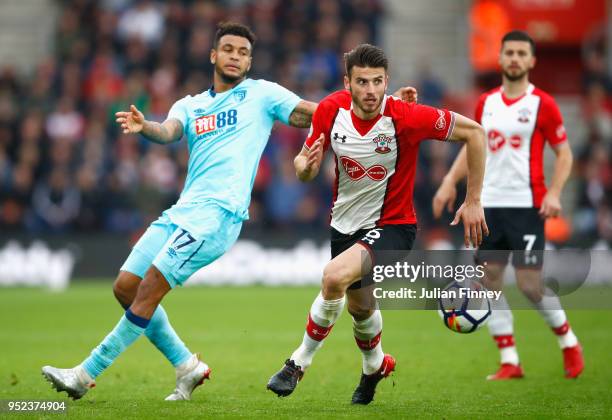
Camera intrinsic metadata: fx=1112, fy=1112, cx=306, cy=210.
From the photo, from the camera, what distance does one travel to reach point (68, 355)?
11492 mm

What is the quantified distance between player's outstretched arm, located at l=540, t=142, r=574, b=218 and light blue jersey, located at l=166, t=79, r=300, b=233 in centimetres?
270

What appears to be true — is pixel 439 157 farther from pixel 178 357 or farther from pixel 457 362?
pixel 178 357

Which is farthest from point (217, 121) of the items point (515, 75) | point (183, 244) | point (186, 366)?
point (515, 75)

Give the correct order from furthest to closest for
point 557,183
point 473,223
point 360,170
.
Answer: point 557,183 → point 360,170 → point 473,223

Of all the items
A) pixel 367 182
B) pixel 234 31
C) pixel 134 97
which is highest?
pixel 234 31

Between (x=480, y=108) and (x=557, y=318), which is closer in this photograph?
(x=557, y=318)

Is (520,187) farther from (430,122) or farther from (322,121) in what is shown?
(322,121)

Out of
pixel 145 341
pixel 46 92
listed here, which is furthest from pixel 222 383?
pixel 46 92

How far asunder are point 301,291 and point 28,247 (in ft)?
16.9

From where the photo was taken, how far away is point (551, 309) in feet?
33.3

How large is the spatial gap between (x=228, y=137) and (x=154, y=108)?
13794 mm

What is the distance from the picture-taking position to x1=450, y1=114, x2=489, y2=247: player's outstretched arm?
7.82m

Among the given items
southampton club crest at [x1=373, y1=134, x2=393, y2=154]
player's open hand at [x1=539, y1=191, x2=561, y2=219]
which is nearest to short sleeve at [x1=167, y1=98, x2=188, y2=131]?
southampton club crest at [x1=373, y1=134, x2=393, y2=154]

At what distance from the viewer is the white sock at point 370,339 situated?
8.14 m
